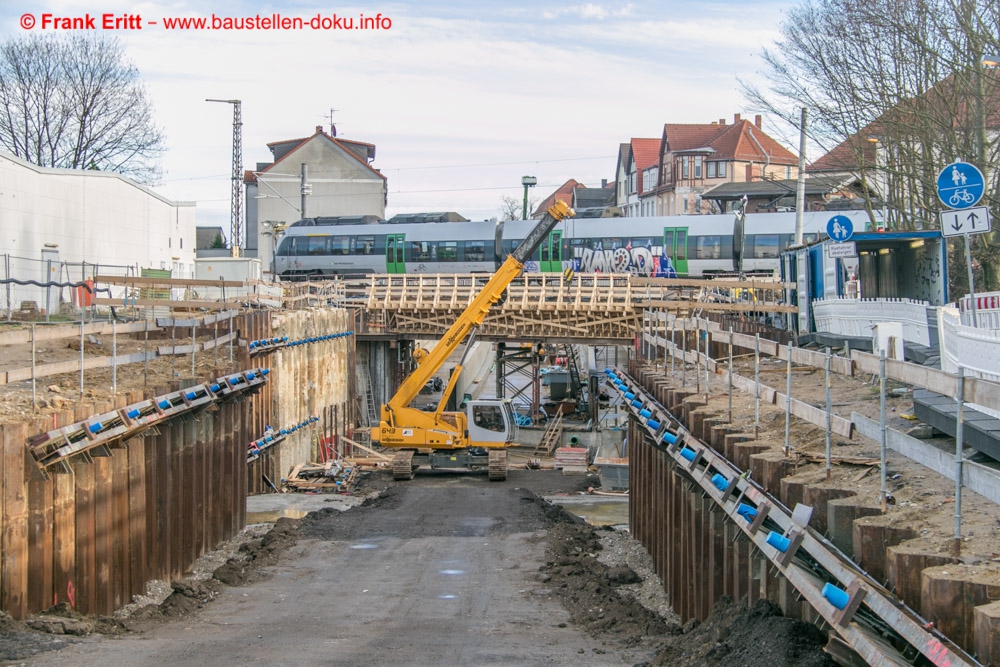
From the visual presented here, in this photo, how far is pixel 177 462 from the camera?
1619cm

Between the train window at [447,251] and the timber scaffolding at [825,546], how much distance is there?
128 ft

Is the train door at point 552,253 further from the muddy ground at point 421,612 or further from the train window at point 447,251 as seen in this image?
the muddy ground at point 421,612

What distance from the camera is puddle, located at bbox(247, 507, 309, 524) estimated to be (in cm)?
2274

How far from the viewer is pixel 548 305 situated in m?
39.8

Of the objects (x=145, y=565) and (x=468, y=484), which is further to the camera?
→ (x=468, y=484)

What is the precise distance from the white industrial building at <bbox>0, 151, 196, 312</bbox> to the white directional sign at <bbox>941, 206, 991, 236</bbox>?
22.2m

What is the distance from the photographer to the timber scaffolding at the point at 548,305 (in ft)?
130

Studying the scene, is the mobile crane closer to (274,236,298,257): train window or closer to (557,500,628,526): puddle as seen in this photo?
(557,500,628,526): puddle

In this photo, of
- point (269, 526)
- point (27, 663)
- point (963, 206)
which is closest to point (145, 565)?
point (27, 663)

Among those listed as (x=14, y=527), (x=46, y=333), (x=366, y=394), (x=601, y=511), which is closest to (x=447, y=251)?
(x=366, y=394)

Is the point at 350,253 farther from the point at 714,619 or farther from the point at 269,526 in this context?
the point at 714,619

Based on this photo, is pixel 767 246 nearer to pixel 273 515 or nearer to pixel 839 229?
pixel 839 229

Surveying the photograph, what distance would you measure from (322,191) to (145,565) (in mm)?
71997

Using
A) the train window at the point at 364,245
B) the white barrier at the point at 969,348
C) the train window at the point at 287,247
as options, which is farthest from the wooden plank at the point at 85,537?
the train window at the point at 287,247
